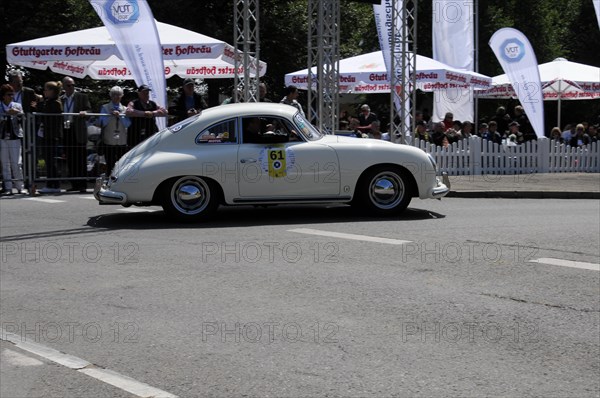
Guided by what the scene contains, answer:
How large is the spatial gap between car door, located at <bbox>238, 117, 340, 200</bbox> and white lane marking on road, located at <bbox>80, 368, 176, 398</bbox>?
703cm

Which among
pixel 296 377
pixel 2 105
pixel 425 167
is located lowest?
pixel 296 377

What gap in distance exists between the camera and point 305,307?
7.46 metres

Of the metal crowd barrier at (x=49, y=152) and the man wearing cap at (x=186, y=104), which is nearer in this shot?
the metal crowd barrier at (x=49, y=152)

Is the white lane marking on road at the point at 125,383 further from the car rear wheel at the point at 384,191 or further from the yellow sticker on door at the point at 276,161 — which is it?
the car rear wheel at the point at 384,191

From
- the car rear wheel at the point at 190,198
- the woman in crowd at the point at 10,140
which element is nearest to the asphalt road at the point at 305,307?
the car rear wheel at the point at 190,198

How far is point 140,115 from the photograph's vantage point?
17094 millimetres

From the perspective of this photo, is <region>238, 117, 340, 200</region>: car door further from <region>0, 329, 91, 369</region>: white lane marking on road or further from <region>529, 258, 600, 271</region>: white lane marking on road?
<region>0, 329, 91, 369</region>: white lane marking on road

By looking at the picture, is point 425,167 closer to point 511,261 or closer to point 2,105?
point 511,261

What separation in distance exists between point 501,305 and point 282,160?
5.59m

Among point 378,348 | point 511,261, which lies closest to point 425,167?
point 511,261

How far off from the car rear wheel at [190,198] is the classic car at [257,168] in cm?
1

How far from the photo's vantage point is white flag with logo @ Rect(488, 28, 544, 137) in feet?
80.2

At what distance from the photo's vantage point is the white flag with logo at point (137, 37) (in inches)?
735

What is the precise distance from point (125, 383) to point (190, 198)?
7224 millimetres
